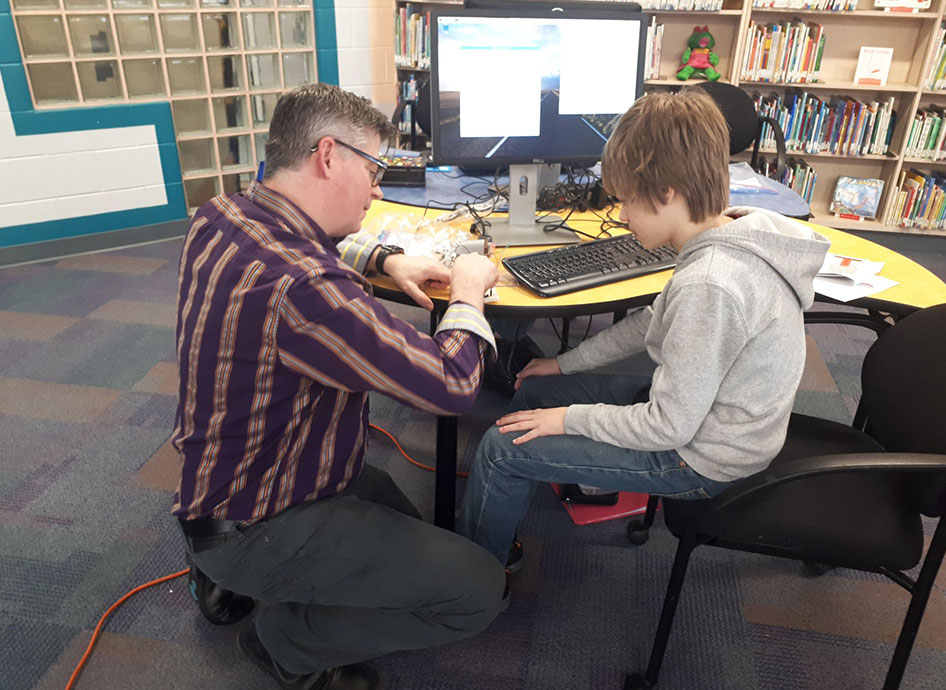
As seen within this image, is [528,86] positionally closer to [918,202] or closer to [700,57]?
[700,57]

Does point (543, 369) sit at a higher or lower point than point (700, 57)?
lower

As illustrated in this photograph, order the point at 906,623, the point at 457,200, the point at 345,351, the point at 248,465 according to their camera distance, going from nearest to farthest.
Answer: the point at 345,351 → the point at 248,465 → the point at 906,623 → the point at 457,200

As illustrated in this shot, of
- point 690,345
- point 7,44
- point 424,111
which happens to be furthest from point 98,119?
point 690,345

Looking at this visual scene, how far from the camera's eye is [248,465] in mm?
1105

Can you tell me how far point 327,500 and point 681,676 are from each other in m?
0.85

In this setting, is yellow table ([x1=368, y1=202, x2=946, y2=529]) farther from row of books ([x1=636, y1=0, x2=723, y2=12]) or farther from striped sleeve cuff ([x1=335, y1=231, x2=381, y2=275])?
row of books ([x1=636, y1=0, x2=723, y2=12])

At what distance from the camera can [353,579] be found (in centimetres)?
117

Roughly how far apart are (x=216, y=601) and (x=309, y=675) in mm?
310

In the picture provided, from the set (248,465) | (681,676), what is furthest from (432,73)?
(681,676)

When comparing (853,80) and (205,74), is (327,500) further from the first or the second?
(853,80)

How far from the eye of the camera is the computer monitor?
5.21 ft

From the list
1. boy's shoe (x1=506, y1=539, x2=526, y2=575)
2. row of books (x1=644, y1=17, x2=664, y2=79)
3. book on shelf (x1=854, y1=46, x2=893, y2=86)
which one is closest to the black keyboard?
boy's shoe (x1=506, y1=539, x2=526, y2=575)

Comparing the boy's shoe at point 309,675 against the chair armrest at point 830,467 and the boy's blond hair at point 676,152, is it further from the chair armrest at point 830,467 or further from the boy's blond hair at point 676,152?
the boy's blond hair at point 676,152

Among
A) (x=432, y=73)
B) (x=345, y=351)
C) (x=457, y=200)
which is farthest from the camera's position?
(x=457, y=200)
